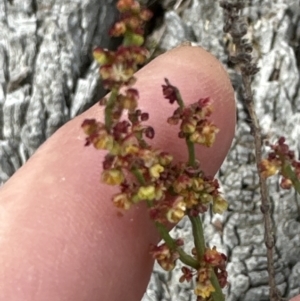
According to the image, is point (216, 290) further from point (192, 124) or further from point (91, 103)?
point (91, 103)

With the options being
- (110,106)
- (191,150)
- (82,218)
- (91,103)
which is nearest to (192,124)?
(191,150)

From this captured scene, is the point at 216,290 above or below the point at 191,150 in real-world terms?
below

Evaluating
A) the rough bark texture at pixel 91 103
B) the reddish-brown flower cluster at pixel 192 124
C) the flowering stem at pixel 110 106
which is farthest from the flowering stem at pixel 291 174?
the rough bark texture at pixel 91 103

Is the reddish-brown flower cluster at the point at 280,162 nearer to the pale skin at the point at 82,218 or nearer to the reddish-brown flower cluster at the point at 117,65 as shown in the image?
the pale skin at the point at 82,218

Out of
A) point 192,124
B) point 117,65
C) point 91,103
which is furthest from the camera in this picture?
point 91,103

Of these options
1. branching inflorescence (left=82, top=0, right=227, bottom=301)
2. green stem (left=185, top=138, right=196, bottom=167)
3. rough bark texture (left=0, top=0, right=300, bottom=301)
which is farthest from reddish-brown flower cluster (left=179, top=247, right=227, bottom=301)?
rough bark texture (left=0, top=0, right=300, bottom=301)

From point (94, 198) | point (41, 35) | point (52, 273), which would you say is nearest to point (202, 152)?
point (94, 198)

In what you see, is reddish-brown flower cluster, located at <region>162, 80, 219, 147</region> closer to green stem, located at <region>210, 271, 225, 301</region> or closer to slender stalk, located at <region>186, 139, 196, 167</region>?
slender stalk, located at <region>186, 139, 196, 167</region>
